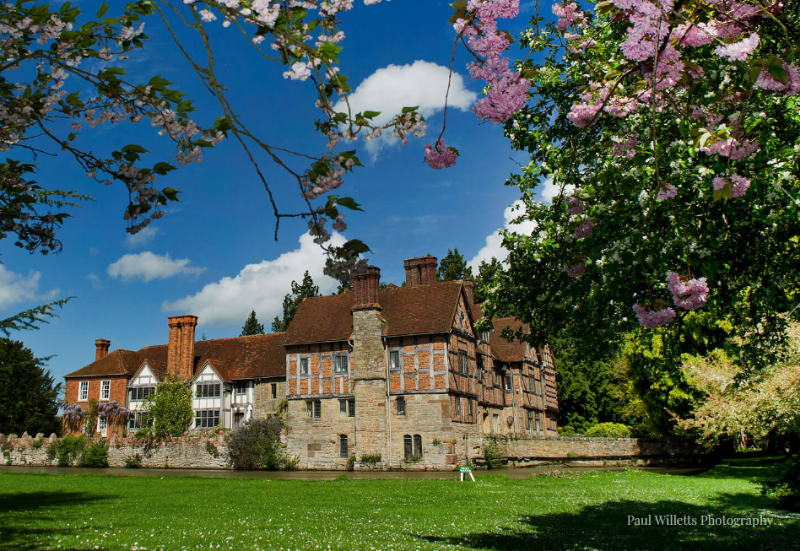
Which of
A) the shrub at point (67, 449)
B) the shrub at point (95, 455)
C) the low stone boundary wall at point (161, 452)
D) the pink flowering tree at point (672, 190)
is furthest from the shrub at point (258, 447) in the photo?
the pink flowering tree at point (672, 190)

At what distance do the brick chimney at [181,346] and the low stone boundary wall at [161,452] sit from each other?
650cm

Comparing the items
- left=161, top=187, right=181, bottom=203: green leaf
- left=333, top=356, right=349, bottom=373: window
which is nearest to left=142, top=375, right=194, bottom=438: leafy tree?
left=333, top=356, right=349, bottom=373: window

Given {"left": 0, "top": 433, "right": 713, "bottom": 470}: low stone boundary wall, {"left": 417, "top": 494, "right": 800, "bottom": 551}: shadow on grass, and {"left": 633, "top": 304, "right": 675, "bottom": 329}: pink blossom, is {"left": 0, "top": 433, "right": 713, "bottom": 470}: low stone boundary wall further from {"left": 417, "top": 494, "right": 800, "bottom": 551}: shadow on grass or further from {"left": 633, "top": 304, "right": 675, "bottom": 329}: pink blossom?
{"left": 633, "top": 304, "right": 675, "bottom": 329}: pink blossom

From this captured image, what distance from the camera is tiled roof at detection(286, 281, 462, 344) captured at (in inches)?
1331

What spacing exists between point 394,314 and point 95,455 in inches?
857

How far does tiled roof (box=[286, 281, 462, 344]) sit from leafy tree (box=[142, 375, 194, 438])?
31.8 feet

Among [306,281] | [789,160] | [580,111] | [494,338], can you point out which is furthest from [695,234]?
[306,281]

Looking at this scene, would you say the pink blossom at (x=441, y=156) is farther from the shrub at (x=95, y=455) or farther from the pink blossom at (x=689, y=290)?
the shrub at (x=95, y=455)

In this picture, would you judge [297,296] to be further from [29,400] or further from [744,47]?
[744,47]

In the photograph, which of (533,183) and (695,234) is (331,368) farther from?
(695,234)

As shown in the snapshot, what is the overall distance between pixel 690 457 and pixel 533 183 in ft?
99.0

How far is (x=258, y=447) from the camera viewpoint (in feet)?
112

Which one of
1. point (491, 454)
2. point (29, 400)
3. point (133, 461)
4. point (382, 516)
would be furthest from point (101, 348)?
point (382, 516)

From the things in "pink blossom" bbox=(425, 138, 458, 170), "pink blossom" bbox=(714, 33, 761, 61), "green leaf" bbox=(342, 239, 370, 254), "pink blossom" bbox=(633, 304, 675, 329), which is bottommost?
"pink blossom" bbox=(633, 304, 675, 329)
